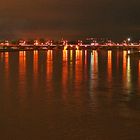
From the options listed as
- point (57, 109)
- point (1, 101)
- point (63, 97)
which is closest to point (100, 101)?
point (63, 97)

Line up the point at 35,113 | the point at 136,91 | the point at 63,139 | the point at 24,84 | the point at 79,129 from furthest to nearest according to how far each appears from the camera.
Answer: the point at 24,84 → the point at 136,91 → the point at 35,113 → the point at 79,129 → the point at 63,139

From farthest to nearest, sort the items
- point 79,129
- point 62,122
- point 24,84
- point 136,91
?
point 24,84, point 136,91, point 62,122, point 79,129

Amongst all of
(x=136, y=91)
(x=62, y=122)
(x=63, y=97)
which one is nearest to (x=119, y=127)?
(x=62, y=122)

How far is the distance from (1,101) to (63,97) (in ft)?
6.64

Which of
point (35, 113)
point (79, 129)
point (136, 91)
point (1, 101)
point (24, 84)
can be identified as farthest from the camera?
point (24, 84)

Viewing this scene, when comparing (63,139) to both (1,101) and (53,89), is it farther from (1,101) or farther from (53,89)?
(53,89)

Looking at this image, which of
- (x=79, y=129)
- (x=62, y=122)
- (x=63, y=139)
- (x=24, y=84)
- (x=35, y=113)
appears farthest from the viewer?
(x=24, y=84)

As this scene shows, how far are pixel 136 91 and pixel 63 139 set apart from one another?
763 cm

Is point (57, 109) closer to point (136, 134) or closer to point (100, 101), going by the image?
point (100, 101)

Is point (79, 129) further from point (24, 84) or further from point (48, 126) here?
point (24, 84)

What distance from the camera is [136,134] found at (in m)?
7.20

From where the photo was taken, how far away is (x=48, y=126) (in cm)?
783

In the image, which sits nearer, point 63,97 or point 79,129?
point 79,129

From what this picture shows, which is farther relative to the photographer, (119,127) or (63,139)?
(119,127)
